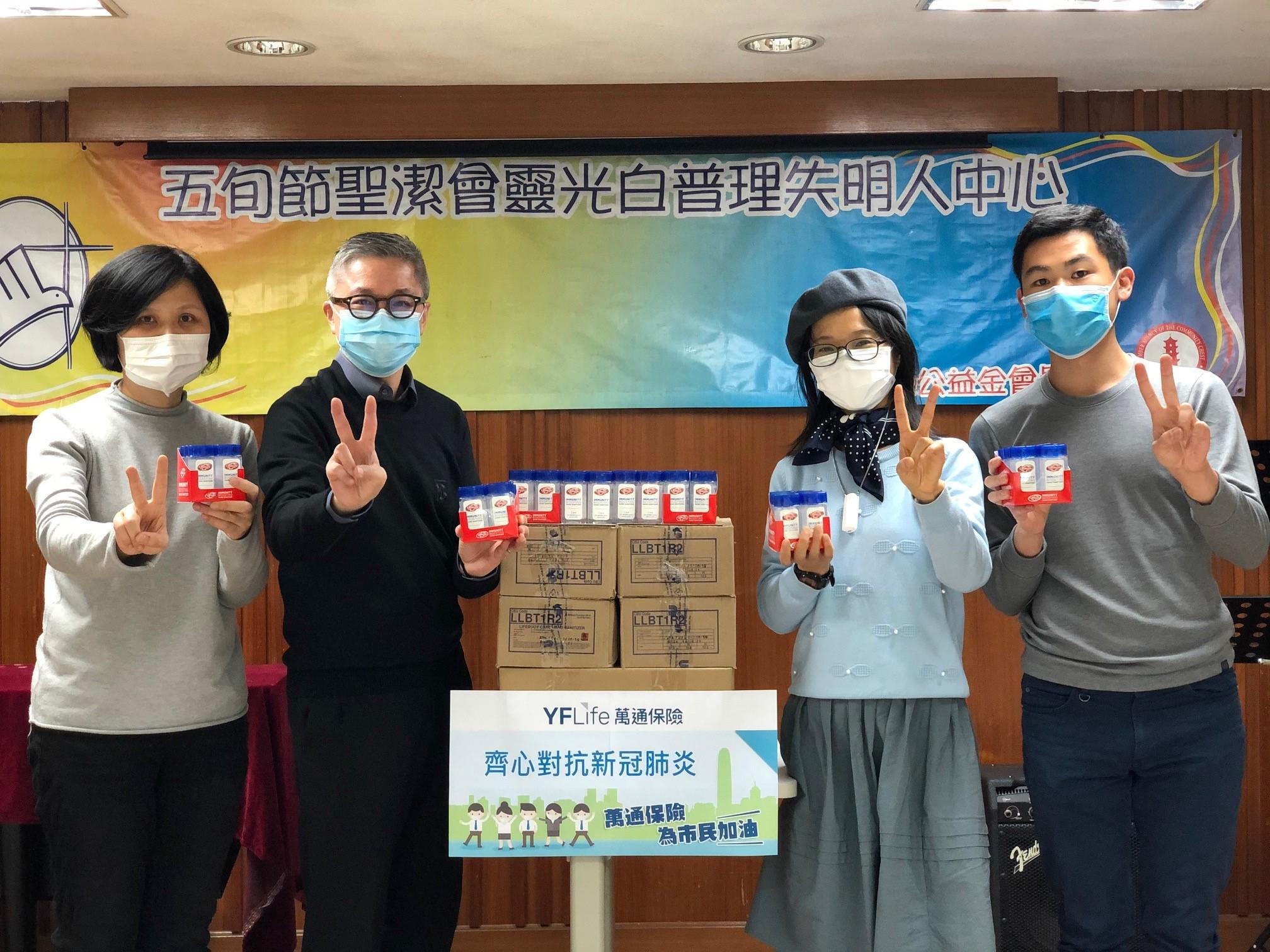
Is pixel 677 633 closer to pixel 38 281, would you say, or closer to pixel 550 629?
pixel 550 629

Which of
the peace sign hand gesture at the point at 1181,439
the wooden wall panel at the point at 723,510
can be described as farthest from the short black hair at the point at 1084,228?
the wooden wall panel at the point at 723,510

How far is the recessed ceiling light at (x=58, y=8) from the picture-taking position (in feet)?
9.93

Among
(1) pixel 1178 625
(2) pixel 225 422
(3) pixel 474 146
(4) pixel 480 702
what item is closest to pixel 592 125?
(3) pixel 474 146

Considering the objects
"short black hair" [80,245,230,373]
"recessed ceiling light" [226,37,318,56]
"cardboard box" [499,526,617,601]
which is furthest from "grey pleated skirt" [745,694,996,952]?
"recessed ceiling light" [226,37,318,56]

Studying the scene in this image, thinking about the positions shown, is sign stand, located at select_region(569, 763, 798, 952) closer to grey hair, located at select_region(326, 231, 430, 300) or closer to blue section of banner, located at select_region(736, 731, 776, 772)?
blue section of banner, located at select_region(736, 731, 776, 772)

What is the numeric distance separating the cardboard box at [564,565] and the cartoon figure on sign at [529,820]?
0.43m

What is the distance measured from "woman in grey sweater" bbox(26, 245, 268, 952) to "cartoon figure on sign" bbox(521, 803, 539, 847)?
23.3 inches

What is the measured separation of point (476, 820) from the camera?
92.8 inches

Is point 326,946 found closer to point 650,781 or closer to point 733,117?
point 650,781

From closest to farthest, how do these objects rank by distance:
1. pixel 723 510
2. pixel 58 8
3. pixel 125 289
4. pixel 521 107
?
1. pixel 125 289
2. pixel 58 8
3. pixel 521 107
4. pixel 723 510

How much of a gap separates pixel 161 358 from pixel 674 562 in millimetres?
1123

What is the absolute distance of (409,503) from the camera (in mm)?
2406

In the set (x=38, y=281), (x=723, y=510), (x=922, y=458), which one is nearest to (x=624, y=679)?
(x=922, y=458)

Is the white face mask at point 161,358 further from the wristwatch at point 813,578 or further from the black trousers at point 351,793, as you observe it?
the wristwatch at point 813,578
